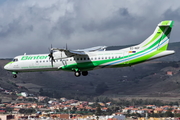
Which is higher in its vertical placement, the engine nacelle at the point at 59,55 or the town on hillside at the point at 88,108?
the engine nacelle at the point at 59,55

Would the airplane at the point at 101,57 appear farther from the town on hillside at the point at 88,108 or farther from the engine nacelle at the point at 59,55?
the town on hillside at the point at 88,108

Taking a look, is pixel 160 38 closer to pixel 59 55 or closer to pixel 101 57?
pixel 101 57

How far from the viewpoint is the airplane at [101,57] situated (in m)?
67.3

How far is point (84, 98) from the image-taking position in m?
199

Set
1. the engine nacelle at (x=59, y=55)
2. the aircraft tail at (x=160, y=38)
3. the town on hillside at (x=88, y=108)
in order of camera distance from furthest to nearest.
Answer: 1. the town on hillside at (x=88, y=108)
2. the engine nacelle at (x=59, y=55)
3. the aircraft tail at (x=160, y=38)

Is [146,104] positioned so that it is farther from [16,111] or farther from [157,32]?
[157,32]

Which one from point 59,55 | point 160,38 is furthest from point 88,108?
point 160,38

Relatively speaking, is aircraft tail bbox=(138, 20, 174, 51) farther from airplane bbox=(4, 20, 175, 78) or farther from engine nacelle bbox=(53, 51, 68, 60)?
engine nacelle bbox=(53, 51, 68, 60)

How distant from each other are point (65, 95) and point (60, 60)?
12917 centimetres

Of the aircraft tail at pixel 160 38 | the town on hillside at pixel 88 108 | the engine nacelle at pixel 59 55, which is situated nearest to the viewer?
the aircraft tail at pixel 160 38

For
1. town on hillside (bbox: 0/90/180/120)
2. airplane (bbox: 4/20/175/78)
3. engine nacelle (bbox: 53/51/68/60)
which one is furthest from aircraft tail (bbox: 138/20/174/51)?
town on hillside (bbox: 0/90/180/120)

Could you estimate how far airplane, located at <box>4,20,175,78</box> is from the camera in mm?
67312

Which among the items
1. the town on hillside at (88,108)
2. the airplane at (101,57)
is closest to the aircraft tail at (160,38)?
the airplane at (101,57)

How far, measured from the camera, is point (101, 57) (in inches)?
2729
